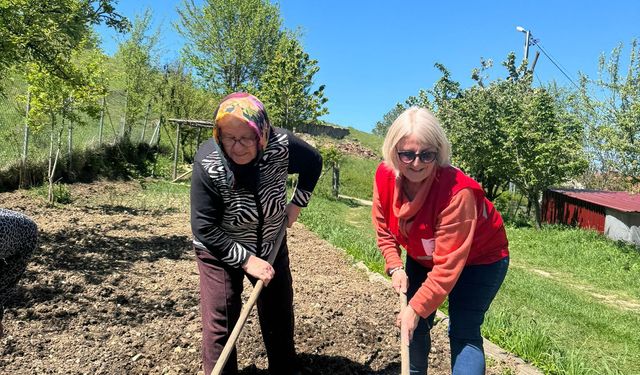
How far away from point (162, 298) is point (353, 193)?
20.2m

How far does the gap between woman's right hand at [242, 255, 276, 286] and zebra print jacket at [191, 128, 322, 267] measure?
0.10ft

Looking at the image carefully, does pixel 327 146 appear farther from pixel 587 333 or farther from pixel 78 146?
pixel 587 333

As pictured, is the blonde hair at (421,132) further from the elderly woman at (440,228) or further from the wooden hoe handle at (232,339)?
the wooden hoe handle at (232,339)

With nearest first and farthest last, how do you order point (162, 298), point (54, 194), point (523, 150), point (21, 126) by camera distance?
point (162, 298), point (54, 194), point (21, 126), point (523, 150)

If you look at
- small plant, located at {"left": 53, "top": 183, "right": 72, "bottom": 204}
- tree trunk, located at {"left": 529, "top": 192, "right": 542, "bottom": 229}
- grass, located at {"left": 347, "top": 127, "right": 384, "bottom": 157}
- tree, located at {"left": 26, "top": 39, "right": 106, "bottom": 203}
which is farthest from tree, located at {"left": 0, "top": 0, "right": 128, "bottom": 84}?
grass, located at {"left": 347, "top": 127, "right": 384, "bottom": 157}

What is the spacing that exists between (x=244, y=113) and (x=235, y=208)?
0.49 meters

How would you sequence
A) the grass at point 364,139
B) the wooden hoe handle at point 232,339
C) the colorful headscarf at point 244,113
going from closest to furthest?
the wooden hoe handle at point 232,339
the colorful headscarf at point 244,113
the grass at point 364,139

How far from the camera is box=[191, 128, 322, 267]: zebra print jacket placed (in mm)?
2365

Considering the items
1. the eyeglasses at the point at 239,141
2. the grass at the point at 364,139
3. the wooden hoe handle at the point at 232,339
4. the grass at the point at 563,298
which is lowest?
the grass at the point at 563,298

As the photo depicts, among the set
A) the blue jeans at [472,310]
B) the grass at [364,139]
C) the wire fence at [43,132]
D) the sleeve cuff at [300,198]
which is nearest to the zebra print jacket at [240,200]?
the sleeve cuff at [300,198]

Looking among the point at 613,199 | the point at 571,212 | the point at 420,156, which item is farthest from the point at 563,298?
the point at 571,212

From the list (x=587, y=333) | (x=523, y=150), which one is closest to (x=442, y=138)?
(x=587, y=333)

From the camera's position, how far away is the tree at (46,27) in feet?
16.4

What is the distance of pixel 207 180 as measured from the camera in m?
2.34
